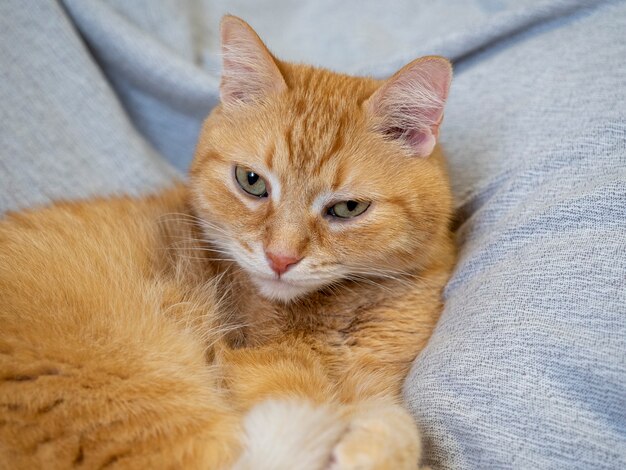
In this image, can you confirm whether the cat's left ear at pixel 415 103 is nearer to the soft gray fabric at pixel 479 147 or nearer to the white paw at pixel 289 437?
the soft gray fabric at pixel 479 147

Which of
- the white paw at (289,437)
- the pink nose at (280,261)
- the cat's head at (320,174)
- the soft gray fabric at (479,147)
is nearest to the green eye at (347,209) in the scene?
the cat's head at (320,174)

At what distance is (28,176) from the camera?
2.21m

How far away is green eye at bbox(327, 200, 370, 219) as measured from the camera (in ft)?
5.38

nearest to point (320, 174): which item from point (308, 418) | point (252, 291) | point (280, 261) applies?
point (280, 261)

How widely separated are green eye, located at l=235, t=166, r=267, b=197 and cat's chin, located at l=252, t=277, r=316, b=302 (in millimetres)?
254

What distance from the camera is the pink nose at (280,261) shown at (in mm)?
1532

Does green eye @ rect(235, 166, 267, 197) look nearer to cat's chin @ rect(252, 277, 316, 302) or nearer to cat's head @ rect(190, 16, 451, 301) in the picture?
cat's head @ rect(190, 16, 451, 301)

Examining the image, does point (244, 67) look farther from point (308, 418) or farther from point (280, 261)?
point (308, 418)

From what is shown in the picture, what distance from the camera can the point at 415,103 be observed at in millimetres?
1689

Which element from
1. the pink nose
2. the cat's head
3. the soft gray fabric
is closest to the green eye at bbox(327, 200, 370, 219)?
the cat's head

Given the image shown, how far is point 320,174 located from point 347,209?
0.13 m

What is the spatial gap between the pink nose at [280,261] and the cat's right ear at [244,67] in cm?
55

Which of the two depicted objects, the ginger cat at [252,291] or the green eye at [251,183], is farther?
the green eye at [251,183]

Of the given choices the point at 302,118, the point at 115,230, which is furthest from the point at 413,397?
the point at 115,230
